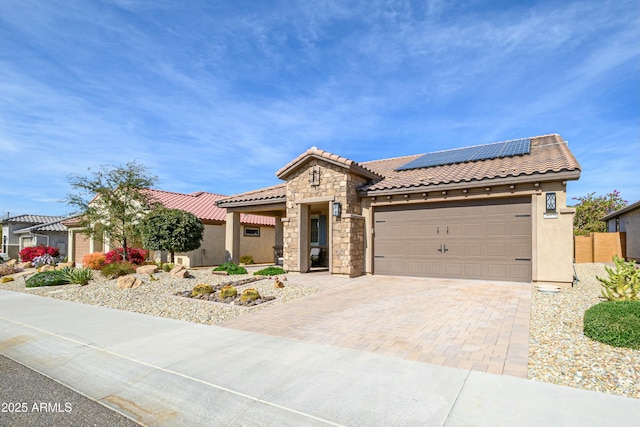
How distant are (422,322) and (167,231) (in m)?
13.3

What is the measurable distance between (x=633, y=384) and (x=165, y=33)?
42.3 ft

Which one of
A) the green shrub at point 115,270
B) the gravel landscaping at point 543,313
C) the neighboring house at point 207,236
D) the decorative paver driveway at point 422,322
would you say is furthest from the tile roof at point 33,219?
the decorative paver driveway at point 422,322

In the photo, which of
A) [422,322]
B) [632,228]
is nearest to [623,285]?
[422,322]

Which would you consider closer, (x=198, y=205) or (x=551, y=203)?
(x=551, y=203)

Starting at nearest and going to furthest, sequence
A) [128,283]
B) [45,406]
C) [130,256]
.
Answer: [45,406] < [128,283] < [130,256]

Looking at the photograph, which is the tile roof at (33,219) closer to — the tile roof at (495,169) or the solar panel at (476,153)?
the tile roof at (495,169)

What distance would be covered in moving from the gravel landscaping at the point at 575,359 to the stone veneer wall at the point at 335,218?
6512 millimetres

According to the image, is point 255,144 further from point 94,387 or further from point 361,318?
point 94,387

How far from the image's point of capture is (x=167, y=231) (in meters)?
15.9

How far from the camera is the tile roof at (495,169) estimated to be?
1012 cm

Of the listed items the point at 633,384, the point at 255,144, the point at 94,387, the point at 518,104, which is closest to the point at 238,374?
the point at 94,387

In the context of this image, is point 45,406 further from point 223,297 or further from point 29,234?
point 29,234

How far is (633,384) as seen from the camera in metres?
3.65

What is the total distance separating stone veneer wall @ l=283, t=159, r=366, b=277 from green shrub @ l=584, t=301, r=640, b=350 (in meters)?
7.59
